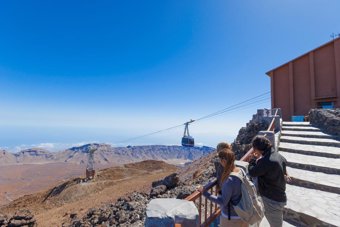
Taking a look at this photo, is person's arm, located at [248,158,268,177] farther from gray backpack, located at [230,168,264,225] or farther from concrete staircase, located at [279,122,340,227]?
concrete staircase, located at [279,122,340,227]

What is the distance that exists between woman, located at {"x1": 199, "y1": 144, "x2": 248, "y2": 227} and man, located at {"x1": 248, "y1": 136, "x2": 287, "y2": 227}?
784mm

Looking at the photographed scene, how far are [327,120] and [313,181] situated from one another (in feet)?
22.9

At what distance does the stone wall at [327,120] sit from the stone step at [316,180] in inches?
208

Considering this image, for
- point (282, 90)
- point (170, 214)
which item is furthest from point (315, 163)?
point (282, 90)

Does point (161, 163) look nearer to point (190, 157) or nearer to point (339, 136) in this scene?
point (339, 136)

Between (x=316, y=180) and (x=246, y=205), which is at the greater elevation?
(x=246, y=205)

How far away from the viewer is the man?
3322mm

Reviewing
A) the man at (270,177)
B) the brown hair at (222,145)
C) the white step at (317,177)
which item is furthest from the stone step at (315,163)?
the brown hair at (222,145)

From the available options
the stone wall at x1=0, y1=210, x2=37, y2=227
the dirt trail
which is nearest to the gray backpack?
the dirt trail

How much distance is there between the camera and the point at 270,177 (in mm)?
3363

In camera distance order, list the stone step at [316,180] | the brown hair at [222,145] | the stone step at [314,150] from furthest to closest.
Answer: the stone step at [314,150] < the stone step at [316,180] < the brown hair at [222,145]

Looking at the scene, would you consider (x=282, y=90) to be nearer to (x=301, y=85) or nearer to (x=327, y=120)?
(x=301, y=85)

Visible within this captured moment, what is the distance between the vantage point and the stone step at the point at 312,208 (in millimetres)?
4129

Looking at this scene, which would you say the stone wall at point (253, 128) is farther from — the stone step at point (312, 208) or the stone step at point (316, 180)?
the stone step at point (312, 208)
